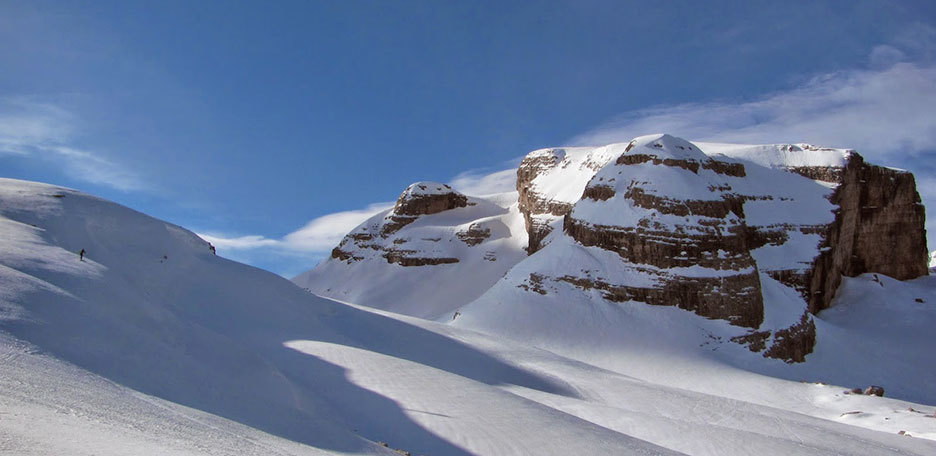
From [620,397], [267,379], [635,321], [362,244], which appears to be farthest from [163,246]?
[362,244]

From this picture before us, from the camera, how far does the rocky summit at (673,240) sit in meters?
43.8

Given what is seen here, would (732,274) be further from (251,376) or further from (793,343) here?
(251,376)

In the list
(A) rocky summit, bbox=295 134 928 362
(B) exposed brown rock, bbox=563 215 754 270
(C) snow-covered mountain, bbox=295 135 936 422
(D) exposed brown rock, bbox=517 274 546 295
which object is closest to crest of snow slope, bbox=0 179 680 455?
(C) snow-covered mountain, bbox=295 135 936 422

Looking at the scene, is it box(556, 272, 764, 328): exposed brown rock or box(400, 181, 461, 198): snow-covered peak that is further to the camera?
box(400, 181, 461, 198): snow-covered peak

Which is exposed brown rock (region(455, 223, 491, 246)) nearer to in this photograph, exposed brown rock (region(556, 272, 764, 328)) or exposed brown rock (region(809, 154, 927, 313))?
exposed brown rock (region(556, 272, 764, 328))

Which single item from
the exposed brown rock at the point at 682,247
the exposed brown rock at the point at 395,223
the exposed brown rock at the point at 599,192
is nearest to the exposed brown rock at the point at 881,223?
the exposed brown rock at the point at 682,247

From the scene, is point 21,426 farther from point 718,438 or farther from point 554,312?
point 554,312

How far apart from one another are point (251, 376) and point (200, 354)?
3.59ft

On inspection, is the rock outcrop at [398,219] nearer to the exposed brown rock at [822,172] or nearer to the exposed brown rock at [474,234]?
the exposed brown rock at [474,234]

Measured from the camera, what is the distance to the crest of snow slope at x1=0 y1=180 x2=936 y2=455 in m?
7.65

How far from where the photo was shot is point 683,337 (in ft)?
135

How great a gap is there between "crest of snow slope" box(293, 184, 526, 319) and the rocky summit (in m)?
0.26

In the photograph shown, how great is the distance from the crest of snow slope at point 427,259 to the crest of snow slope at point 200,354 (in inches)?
1816

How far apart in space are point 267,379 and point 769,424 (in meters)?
14.4
